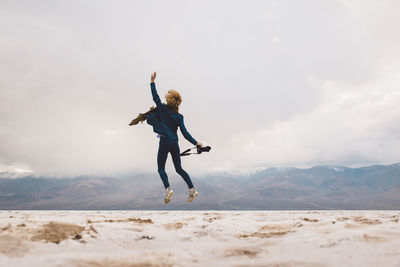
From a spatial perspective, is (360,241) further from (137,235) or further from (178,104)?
(178,104)

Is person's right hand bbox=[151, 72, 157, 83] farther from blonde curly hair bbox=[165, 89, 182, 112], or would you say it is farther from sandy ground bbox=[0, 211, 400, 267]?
sandy ground bbox=[0, 211, 400, 267]

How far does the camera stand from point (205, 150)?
6152 mm

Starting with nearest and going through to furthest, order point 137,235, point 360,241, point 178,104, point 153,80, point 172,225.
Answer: point 360,241 → point 137,235 → point 172,225 → point 153,80 → point 178,104

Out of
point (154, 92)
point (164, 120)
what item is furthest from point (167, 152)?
point (154, 92)

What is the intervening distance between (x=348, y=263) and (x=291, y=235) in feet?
3.13

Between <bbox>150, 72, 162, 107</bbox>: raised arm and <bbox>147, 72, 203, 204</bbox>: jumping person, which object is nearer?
<bbox>150, 72, 162, 107</bbox>: raised arm

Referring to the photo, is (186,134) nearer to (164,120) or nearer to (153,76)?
(164,120)

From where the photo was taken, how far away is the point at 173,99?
6.27m

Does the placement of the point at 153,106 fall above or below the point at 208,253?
above

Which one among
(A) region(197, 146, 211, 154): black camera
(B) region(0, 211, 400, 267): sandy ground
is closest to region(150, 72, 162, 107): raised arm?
(A) region(197, 146, 211, 154): black camera

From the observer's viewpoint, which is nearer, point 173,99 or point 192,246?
point 192,246

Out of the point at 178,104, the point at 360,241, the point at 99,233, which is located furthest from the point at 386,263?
the point at 178,104

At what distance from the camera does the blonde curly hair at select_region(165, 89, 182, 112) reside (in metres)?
6.26

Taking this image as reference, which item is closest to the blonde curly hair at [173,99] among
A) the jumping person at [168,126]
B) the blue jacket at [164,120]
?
the jumping person at [168,126]
